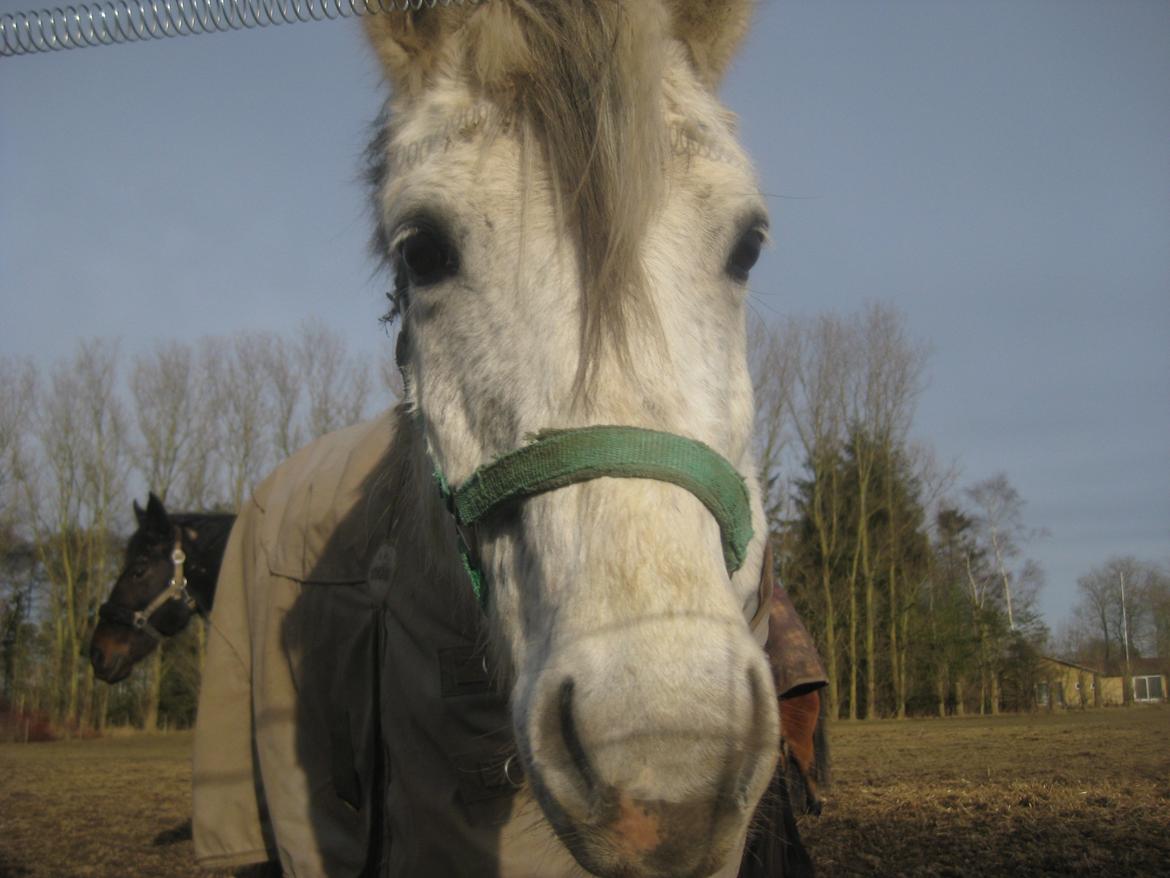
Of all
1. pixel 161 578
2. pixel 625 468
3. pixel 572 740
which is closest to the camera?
pixel 572 740

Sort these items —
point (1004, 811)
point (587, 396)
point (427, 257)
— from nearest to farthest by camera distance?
point (587, 396)
point (427, 257)
point (1004, 811)

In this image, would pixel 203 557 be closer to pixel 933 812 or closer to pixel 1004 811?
pixel 933 812

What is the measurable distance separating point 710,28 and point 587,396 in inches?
50.0

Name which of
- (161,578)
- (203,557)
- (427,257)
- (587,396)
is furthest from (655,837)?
(161,578)

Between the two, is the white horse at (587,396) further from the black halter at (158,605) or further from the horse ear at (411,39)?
the black halter at (158,605)

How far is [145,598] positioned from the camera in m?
10.0

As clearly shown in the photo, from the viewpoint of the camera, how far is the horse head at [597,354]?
123 centimetres

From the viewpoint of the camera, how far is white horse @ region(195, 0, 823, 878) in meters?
1.24

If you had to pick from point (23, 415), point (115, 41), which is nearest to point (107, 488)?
point (23, 415)

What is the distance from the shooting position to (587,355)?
155cm

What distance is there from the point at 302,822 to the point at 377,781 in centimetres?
34

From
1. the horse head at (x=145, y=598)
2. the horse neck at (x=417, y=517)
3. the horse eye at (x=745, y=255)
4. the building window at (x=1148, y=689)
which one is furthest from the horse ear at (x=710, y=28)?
the building window at (x=1148, y=689)

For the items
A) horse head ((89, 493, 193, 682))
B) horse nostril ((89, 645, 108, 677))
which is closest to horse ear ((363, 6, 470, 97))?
horse head ((89, 493, 193, 682))

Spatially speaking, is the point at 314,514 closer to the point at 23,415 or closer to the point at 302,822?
the point at 302,822
